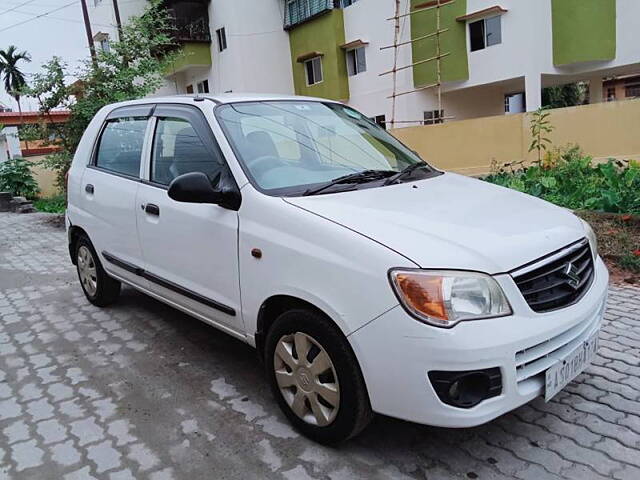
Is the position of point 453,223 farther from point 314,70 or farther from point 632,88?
point 632,88

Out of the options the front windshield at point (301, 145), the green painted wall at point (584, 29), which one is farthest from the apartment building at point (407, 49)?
the front windshield at point (301, 145)

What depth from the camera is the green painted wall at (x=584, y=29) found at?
15477 millimetres

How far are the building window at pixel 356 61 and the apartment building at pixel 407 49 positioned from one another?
0.04m

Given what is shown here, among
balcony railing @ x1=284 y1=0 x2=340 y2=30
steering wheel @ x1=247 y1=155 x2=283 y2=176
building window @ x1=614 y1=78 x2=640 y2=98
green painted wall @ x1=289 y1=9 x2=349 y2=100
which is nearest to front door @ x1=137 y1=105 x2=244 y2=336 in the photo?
steering wheel @ x1=247 y1=155 x2=283 y2=176

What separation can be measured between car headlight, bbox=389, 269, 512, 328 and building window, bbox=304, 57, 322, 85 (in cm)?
2115

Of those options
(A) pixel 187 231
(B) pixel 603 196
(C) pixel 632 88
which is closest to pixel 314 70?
(B) pixel 603 196

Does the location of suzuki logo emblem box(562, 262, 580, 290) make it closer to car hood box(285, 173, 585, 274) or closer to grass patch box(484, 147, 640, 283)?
car hood box(285, 173, 585, 274)

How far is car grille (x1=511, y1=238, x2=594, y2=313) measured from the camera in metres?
2.28

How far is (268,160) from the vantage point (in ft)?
10.0

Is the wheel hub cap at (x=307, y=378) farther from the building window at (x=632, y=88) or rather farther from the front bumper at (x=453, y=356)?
the building window at (x=632, y=88)

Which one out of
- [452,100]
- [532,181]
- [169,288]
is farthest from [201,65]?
[169,288]

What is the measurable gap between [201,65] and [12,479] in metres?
23.1

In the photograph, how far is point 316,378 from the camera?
8.31 ft

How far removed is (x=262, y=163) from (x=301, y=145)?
Result: 378 mm
